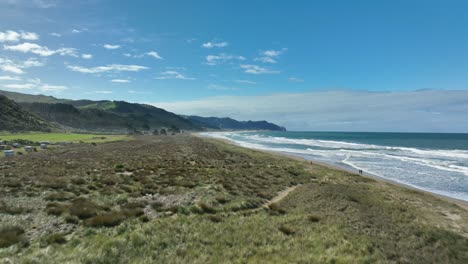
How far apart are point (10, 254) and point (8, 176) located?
647 inches

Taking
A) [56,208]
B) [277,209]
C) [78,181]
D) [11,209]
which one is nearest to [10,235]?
[56,208]

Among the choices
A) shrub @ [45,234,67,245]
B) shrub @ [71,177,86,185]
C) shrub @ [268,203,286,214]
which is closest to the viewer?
shrub @ [45,234,67,245]

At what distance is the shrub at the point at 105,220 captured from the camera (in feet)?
35.1

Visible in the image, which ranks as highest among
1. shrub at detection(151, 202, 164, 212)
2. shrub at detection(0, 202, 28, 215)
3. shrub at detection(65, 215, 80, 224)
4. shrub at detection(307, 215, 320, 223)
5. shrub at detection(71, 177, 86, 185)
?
shrub at detection(307, 215, 320, 223)

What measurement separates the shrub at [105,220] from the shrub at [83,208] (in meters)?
0.71

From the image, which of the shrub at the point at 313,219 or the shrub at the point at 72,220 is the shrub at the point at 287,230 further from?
the shrub at the point at 72,220

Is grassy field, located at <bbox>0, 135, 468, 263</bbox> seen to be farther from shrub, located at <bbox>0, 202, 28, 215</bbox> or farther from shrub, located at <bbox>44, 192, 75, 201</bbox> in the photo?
shrub, located at <bbox>0, 202, 28, 215</bbox>

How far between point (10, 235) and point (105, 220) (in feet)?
9.74

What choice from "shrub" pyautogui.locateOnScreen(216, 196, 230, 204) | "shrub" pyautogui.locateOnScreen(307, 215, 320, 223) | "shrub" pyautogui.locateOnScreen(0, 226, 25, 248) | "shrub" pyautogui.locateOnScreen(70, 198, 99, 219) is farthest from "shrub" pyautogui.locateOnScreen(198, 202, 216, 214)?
"shrub" pyautogui.locateOnScreen(0, 226, 25, 248)

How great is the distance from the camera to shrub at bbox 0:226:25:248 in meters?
8.46

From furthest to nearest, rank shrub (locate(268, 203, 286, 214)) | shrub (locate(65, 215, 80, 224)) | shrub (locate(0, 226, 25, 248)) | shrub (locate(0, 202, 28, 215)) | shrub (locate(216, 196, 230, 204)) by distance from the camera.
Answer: shrub (locate(216, 196, 230, 204)) < shrub (locate(268, 203, 286, 214)) < shrub (locate(0, 202, 28, 215)) < shrub (locate(65, 215, 80, 224)) < shrub (locate(0, 226, 25, 248))

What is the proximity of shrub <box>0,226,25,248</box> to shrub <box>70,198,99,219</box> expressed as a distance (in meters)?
2.21

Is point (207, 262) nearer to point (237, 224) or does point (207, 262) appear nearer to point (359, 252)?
point (237, 224)

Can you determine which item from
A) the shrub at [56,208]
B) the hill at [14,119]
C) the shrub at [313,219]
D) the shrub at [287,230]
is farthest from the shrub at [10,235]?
the hill at [14,119]
